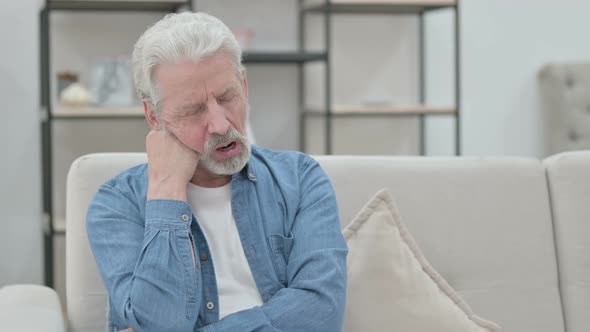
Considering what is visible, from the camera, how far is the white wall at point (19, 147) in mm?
3799

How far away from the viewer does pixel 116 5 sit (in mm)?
3697

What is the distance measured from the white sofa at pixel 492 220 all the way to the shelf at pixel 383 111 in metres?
1.88

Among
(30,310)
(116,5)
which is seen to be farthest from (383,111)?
(30,310)

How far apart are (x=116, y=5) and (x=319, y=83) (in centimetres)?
101

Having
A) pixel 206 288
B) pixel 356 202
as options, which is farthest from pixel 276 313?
pixel 356 202

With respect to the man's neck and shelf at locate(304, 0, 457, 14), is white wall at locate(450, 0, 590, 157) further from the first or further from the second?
the man's neck

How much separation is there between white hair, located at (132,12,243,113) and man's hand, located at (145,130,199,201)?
61 mm

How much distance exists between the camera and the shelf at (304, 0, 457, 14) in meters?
3.83

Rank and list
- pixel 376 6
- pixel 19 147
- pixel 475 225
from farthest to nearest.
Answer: pixel 376 6 → pixel 19 147 → pixel 475 225

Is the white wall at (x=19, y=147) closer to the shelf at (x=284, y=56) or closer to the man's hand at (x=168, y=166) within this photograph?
the shelf at (x=284, y=56)

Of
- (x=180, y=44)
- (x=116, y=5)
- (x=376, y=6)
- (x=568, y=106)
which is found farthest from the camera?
(x=568, y=106)

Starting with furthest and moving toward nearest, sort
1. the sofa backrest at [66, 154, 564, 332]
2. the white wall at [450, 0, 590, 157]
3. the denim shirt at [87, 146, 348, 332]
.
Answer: the white wall at [450, 0, 590, 157]
the sofa backrest at [66, 154, 564, 332]
the denim shirt at [87, 146, 348, 332]

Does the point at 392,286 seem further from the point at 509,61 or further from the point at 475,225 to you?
the point at 509,61

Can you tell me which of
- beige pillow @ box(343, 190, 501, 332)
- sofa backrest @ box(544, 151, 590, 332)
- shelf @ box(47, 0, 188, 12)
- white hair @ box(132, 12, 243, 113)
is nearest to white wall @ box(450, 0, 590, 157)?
shelf @ box(47, 0, 188, 12)
